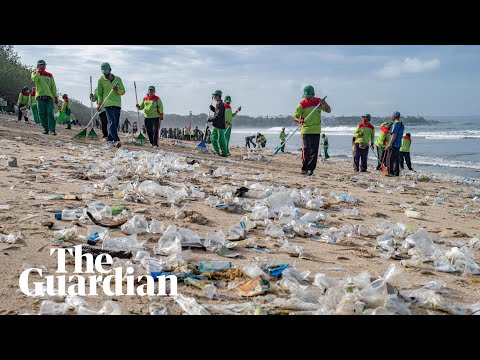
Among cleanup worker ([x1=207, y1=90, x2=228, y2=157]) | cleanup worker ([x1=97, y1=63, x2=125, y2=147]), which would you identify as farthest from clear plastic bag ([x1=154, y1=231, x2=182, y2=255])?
cleanup worker ([x1=207, y1=90, x2=228, y2=157])

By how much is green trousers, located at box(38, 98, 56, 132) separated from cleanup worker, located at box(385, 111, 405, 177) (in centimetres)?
886

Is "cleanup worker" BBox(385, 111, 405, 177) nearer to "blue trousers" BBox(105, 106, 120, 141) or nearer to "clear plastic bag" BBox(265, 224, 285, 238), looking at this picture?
"blue trousers" BBox(105, 106, 120, 141)

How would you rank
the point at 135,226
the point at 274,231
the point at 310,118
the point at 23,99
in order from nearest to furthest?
the point at 135,226, the point at 274,231, the point at 310,118, the point at 23,99

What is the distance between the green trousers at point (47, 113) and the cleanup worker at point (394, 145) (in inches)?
349

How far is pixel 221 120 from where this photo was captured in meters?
11.3

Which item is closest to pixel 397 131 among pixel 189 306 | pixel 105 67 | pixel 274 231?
pixel 105 67

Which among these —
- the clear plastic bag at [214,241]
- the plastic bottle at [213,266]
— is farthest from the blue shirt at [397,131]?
the plastic bottle at [213,266]

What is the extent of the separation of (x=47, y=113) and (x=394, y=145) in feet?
30.1

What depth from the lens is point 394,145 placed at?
1154cm

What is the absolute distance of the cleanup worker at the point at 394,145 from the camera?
11328 millimetres

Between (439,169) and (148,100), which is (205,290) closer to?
(148,100)

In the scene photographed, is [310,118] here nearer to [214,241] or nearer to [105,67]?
[105,67]

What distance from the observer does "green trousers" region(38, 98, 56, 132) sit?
10273mm
